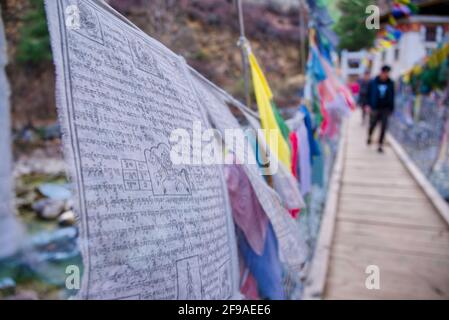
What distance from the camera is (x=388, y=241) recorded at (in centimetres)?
205

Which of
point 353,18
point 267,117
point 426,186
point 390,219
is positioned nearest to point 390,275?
point 390,219

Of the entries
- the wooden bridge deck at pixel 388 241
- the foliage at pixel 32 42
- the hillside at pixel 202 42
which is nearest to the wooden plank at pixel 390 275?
the wooden bridge deck at pixel 388 241

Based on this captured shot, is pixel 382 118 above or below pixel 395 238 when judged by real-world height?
above

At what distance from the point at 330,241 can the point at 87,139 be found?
6.28ft

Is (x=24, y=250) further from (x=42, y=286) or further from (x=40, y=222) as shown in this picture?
(x=40, y=222)

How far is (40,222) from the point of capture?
14.2ft

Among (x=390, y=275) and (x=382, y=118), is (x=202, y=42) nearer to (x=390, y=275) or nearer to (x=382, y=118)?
(x=382, y=118)

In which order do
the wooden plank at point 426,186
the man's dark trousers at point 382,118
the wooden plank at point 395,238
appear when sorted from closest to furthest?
the wooden plank at point 395,238 → the wooden plank at point 426,186 → the man's dark trousers at point 382,118

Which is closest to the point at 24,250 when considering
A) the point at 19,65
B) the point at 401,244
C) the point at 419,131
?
the point at 401,244

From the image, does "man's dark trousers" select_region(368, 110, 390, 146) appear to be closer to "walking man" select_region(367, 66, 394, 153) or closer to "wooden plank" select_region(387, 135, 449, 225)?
"walking man" select_region(367, 66, 394, 153)

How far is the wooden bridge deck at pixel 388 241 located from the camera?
157cm

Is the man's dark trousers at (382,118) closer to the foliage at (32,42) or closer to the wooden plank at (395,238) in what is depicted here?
the wooden plank at (395,238)

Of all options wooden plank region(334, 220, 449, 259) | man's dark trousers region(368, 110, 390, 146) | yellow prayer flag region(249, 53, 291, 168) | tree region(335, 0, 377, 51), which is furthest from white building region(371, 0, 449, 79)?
yellow prayer flag region(249, 53, 291, 168)
